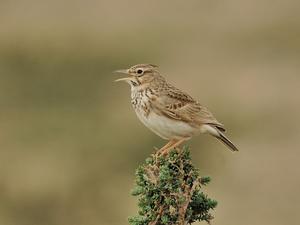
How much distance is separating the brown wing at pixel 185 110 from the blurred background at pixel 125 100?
886 centimetres

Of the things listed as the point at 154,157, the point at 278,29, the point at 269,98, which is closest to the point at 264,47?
the point at 278,29

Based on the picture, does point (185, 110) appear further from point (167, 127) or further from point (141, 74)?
point (141, 74)

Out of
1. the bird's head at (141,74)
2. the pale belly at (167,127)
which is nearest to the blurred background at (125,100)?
the bird's head at (141,74)

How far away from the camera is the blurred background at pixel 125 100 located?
21.5m

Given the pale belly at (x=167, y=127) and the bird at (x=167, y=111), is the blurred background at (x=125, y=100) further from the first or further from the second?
the pale belly at (x=167, y=127)

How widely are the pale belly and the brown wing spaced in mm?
53

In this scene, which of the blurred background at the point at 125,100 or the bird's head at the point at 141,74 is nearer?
the bird's head at the point at 141,74

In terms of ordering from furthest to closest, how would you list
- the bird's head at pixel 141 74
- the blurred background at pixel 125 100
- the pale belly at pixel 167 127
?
the blurred background at pixel 125 100 → the bird's head at pixel 141 74 → the pale belly at pixel 167 127

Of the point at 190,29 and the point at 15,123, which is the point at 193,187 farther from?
the point at 190,29

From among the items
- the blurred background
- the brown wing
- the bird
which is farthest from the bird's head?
the blurred background

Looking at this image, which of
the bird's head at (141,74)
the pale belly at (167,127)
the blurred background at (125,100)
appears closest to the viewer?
the pale belly at (167,127)

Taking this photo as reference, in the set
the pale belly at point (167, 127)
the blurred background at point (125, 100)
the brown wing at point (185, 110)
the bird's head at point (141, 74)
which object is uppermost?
the blurred background at point (125, 100)

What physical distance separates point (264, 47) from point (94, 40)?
19.7 ft

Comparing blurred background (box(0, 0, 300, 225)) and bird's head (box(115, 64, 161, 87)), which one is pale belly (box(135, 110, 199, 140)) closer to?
bird's head (box(115, 64, 161, 87))
